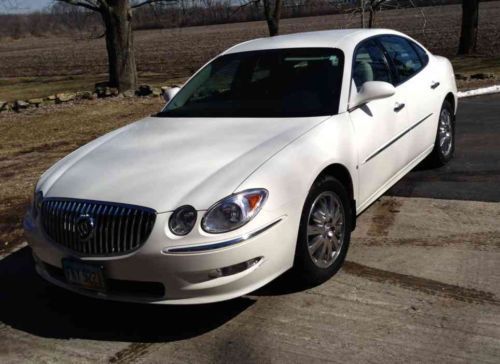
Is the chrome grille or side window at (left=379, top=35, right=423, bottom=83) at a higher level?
side window at (left=379, top=35, right=423, bottom=83)

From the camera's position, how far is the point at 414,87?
5395 mm

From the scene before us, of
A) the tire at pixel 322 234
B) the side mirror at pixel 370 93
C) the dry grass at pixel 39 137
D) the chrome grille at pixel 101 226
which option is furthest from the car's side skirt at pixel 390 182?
the dry grass at pixel 39 137

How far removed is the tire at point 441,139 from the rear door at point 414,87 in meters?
0.23

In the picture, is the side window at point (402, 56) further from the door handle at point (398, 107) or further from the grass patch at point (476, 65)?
the grass patch at point (476, 65)

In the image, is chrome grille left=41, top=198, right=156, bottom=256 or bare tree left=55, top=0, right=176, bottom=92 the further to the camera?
bare tree left=55, top=0, right=176, bottom=92

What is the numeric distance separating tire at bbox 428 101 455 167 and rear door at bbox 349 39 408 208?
3.51 ft

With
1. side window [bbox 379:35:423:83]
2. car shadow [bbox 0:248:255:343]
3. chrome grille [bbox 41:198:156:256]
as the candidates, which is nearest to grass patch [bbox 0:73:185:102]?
side window [bbox 379:35:423:83]

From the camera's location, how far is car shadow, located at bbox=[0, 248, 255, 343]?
3611 mm

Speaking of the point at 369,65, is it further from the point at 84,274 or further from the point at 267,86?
the point at 84,274

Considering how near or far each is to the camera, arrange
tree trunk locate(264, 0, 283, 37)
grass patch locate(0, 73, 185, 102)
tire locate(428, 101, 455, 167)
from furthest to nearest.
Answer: tree trunk locate(264, 0, 283, 37) < grass patch locate(0, 73, 185, 102) < tire locate(428, 101, 455, 167)

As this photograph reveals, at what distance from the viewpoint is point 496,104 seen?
9766 millimetres

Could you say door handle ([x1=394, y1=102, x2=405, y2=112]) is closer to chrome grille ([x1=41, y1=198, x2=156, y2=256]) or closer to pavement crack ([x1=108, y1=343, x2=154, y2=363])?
chrome grille ([x1=41, y1=198, x2=156, y2=256])

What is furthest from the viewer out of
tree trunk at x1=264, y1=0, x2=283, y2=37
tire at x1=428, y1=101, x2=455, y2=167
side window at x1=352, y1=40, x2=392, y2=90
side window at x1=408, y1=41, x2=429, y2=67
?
tree trunk at x1=264, y1=0, x2=283, y2=37

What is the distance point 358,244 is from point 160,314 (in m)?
1.61
